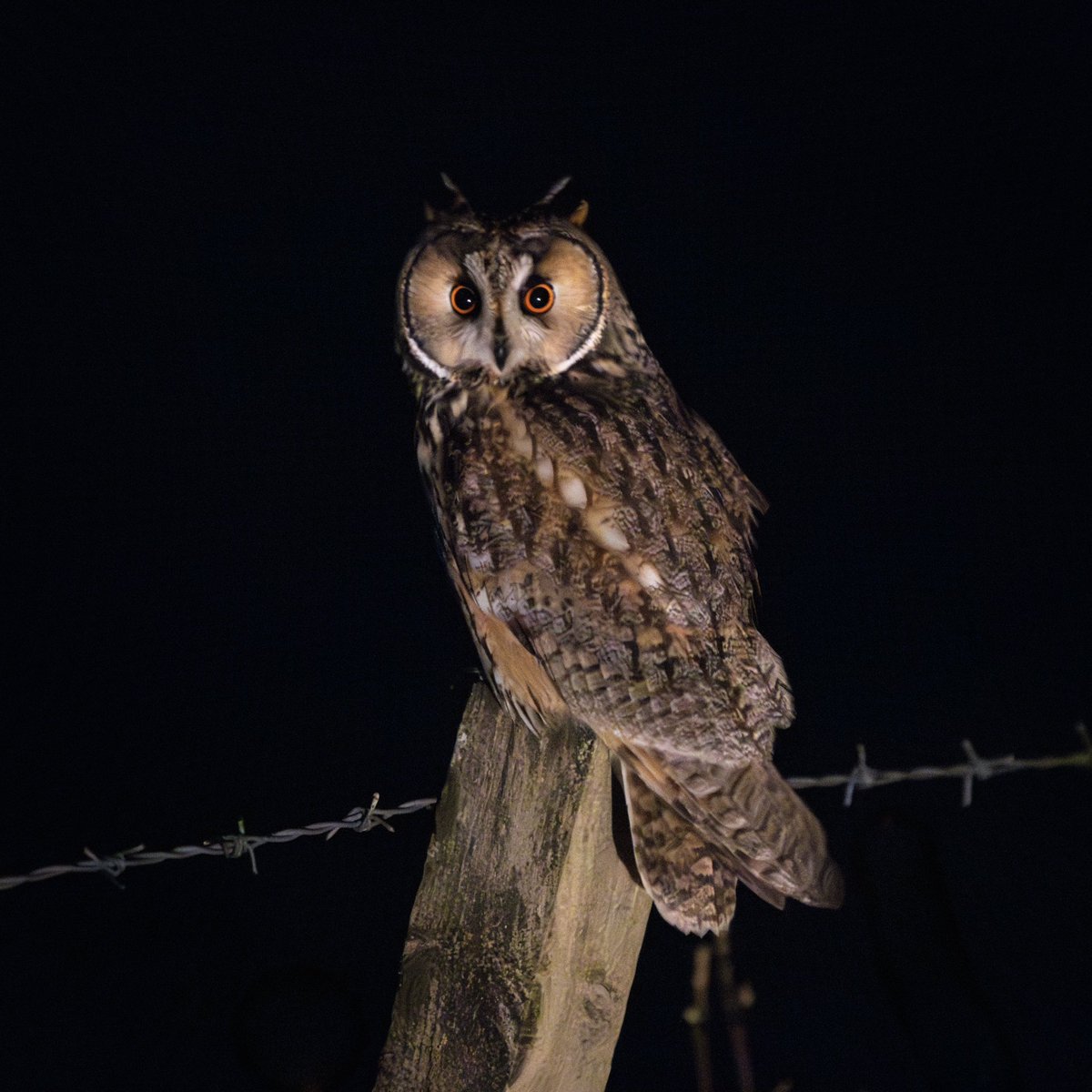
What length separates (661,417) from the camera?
1521mm

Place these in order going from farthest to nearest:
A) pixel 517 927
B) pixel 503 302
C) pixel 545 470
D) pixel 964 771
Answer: pixel 503 302, pixel 545 470, pixel 964 771, pixel 517 927

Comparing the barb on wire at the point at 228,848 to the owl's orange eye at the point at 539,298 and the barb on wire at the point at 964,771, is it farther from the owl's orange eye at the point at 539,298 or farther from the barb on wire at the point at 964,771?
the owl's orange eye at the point at 539,298

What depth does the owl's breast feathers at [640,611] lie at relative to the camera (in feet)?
3.98

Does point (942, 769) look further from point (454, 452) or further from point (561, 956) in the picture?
point (454, 452)

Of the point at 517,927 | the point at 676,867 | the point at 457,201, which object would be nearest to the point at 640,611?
the point at 676,867

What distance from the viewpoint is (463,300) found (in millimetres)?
1556

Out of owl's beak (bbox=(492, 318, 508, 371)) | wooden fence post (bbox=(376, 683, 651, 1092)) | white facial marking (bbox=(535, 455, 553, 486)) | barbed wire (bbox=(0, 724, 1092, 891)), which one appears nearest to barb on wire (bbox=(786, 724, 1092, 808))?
barbed wire (bbox=(0, 724, 1092, 891))

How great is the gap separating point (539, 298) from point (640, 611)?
18.2 inches

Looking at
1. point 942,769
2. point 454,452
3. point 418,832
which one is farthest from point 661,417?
point 418,832

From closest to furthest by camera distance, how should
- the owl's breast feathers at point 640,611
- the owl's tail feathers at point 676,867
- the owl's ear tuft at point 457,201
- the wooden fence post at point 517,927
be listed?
the wooden fence post at point 517,927 → the owl's tail feathers at point 676,867 → the owl's breast feathers at point 640,611 → the owl's ear tuft at point 457,201

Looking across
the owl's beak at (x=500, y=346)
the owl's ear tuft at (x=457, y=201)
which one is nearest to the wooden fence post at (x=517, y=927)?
the owl's beak at (x=500, y=346)

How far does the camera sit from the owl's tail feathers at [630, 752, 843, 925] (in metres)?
1.20

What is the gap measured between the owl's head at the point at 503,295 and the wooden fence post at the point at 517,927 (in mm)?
610

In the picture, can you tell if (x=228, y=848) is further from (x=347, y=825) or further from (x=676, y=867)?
(x=676, y=867)
